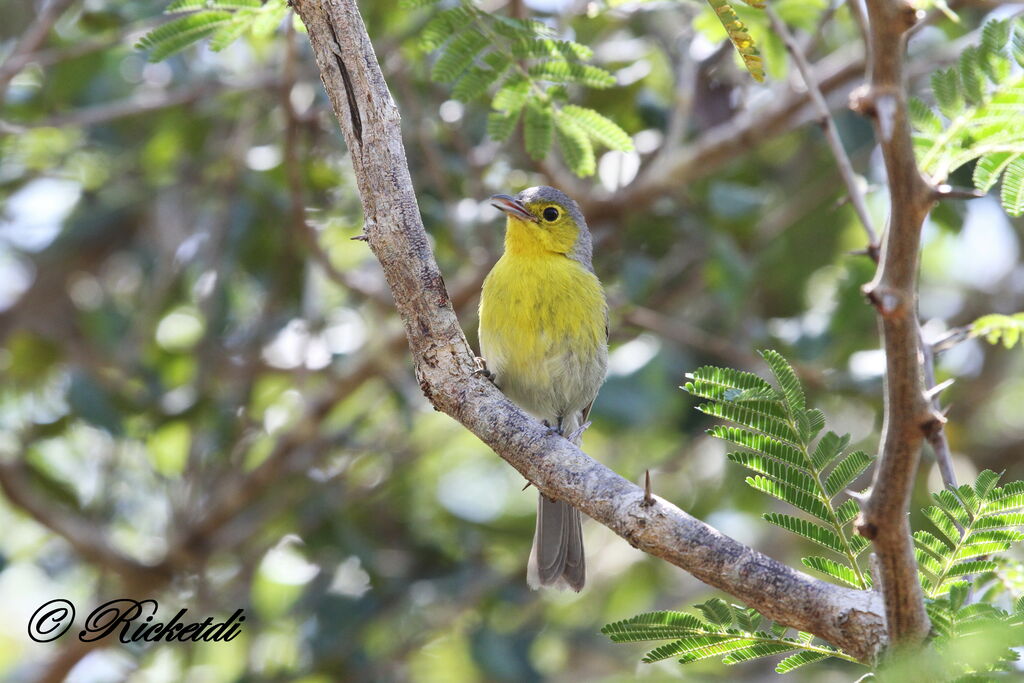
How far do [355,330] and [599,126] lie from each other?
303 cm

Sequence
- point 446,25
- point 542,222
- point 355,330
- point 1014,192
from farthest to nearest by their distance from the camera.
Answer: point 355,330, point 542,222, point 446,25, point 1014,192

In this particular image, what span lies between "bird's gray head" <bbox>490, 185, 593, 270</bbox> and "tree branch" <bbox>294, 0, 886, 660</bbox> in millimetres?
1965

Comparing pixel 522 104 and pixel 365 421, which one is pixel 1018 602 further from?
pixel 365 421

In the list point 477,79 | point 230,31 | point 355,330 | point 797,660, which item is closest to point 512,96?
point 477,79

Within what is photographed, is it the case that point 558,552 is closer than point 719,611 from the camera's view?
No

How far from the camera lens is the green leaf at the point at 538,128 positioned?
3.82 m

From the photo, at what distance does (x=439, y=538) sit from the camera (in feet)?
20.4

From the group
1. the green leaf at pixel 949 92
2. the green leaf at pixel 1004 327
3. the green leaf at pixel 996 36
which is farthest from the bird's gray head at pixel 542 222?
the green leaf at pixel 1004 327

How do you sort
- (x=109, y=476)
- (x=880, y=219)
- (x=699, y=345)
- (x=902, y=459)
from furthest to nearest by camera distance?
(x=880, y=219) < (x=109, y=476) < (x=699, y=345) < (x=902, y=459)

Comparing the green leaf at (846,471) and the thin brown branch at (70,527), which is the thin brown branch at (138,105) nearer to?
the thin brown branch at (70,527)

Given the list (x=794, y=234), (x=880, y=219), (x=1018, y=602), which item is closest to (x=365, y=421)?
(x=794, y=234)

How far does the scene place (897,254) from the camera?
64.6 inches

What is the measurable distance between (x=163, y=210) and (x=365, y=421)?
1696 millimetres

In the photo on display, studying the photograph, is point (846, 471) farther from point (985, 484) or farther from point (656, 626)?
point (656, 626)
